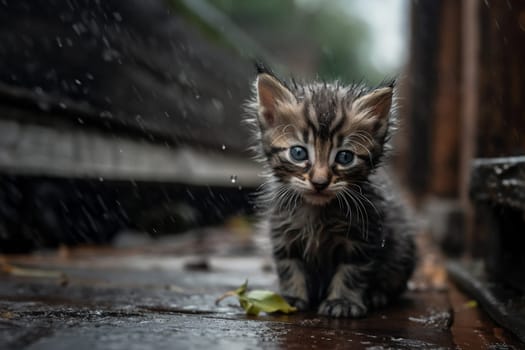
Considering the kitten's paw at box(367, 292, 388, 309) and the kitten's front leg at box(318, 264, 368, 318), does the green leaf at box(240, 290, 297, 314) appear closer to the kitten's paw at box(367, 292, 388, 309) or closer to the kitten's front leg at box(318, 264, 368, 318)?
the kitten's front leg at box(318, 264, 368, 318)

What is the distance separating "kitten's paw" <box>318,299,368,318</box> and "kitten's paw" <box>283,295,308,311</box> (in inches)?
4.1

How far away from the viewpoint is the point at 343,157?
10.6 ft

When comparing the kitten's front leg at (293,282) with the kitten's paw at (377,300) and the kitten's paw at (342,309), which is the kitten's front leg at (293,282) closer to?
the kitten's paw at (342,309)

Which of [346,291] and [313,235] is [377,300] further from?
[313,235]

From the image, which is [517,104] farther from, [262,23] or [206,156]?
[262,23]

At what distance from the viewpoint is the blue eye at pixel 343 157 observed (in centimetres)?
323

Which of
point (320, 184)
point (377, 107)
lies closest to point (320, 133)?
point (320, 184)

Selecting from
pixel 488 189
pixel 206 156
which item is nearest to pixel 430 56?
pixel 206 156

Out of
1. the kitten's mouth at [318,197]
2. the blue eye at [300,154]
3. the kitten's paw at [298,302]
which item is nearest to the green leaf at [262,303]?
the kitten's paw at [298,302]

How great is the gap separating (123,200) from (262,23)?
54.6ft

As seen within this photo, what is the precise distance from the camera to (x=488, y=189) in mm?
3818

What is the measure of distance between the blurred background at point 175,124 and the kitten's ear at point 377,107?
35 cm

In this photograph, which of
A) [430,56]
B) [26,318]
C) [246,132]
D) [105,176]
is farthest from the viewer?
[246,132]

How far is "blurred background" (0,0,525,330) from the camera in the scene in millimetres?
4898
